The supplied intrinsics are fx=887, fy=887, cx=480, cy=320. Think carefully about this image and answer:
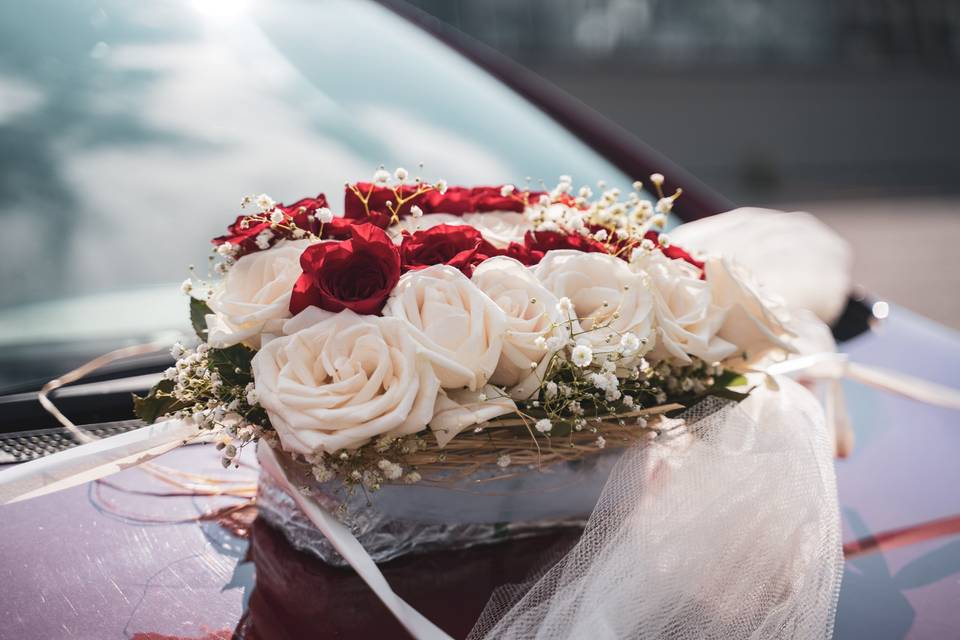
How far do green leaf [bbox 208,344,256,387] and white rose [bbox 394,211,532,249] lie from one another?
276 millimetres

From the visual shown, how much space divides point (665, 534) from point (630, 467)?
9 centimetres

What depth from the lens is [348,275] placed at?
93 cm

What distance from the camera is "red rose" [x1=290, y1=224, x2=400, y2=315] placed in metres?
0.92

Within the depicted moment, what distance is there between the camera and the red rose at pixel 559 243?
1101 millimetres

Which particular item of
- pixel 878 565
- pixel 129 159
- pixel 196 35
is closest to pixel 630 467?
pixel 878 565

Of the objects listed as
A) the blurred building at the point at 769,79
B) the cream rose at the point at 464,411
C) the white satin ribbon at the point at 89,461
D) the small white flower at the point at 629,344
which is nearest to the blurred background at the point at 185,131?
the white satin ribbon at the point at 89,461

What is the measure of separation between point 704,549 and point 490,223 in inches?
20.2

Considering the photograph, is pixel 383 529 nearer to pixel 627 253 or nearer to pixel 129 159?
pixel 627 253

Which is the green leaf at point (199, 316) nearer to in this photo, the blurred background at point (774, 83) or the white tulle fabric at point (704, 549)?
the white tulle fabric at point (704, 549)

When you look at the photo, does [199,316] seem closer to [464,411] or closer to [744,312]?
[464,411]

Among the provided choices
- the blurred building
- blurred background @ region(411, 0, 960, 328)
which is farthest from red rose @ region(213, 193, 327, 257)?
the blurred building

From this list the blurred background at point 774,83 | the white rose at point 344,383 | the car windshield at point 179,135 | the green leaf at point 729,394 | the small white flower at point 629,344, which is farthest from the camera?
the blurred background at point 774,83

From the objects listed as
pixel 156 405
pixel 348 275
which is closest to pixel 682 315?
pixel 348 275

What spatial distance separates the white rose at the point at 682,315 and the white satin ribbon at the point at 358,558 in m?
0.41
